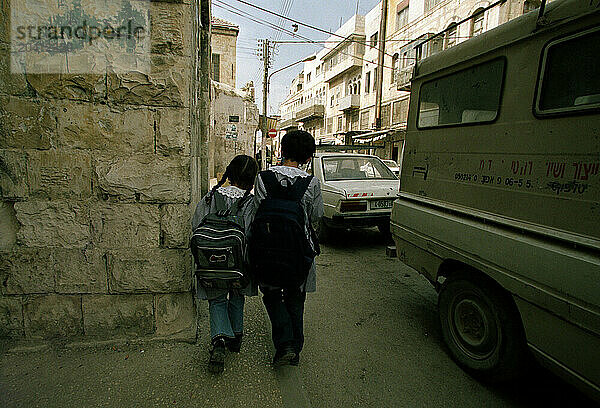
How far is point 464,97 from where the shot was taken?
304 centimetres

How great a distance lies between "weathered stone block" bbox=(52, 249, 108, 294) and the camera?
2.73 metres

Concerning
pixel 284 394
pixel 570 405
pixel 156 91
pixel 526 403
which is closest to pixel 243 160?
pixel 156 91

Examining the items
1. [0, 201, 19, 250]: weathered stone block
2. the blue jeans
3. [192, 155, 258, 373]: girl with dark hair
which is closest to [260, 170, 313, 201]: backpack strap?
[192, 155, 258, 373]: girl with dark hair

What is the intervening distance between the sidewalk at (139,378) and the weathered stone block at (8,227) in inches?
31.5

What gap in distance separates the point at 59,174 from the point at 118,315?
3.91ft

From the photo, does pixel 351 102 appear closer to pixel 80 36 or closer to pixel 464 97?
pixel 464 97

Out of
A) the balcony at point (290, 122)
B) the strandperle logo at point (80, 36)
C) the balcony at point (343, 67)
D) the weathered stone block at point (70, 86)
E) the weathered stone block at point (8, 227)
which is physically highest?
the balcony at point (343, 67)

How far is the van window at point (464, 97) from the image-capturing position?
269cm

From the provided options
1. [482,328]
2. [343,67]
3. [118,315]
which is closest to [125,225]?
[118,315]

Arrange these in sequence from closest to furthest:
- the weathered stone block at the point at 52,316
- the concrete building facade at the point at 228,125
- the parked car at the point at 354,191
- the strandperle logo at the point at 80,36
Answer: the strandperle logo at the point at 80,36, the weathered stone block at the point at 52,316, the parked car at the point at 354,191, the concrete building facade at the point at 228,125

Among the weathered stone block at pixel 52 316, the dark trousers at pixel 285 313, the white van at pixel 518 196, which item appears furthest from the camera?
the weathered stone block at pixel 52 316

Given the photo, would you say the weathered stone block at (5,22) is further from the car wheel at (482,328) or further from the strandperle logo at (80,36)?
the car wheel at (482,328)

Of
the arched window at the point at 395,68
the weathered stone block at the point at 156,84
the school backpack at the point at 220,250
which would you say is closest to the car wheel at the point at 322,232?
the school backpack at the point at 220,250

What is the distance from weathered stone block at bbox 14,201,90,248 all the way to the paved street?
2.77ft
